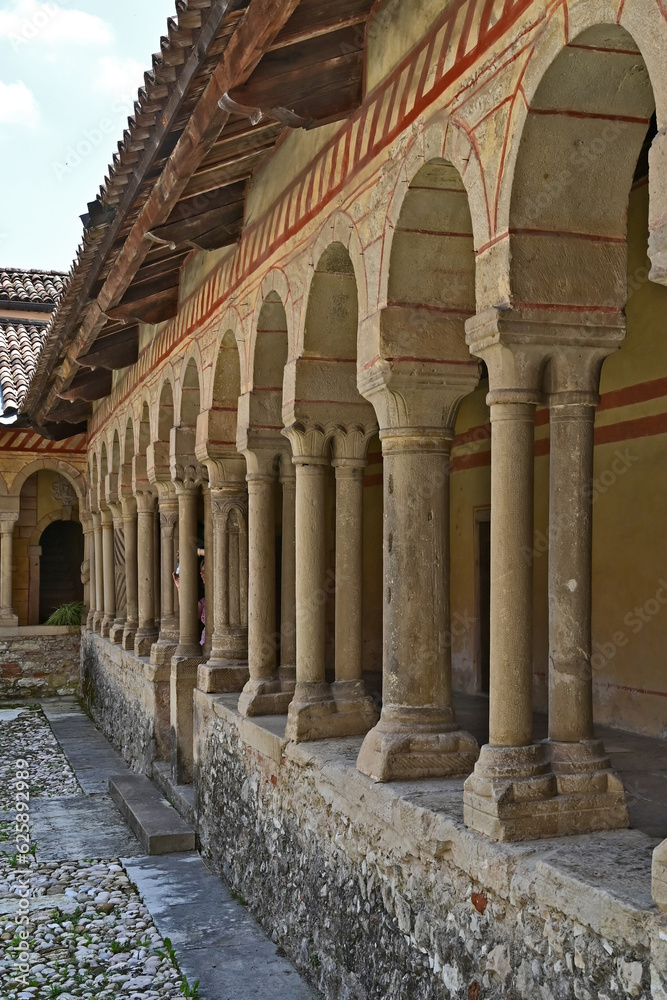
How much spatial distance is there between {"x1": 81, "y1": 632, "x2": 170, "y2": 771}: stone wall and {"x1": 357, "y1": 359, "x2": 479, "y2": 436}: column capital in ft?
23.1

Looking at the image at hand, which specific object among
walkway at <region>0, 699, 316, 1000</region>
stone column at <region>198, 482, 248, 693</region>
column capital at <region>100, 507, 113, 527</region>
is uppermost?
column capital at <region>100, 507, 113, 527</region>

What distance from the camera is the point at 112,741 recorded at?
1430 centimetres

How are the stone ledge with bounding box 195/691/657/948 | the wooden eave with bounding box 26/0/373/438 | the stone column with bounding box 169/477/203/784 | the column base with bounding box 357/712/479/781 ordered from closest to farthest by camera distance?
the stone ledge with bounding box 195/691/657/948
the wooden eave with bounding box 26/0/373/438
the column base with bounding box 357/712/479/781
the stone column with bounding box 169/477/203/784

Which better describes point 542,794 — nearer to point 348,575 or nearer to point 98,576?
point 348,575

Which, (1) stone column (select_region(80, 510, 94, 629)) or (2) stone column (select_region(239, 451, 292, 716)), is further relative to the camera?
(1) stone column (select_region(80, 510, 94, 629))

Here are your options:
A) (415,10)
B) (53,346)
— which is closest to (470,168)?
(415,10)

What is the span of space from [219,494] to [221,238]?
7.16 feet

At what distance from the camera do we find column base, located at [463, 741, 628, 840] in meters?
3.81

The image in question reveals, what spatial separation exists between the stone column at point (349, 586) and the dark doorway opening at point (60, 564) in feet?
54.2

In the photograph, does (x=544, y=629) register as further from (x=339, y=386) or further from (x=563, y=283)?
(x=563, y=283)

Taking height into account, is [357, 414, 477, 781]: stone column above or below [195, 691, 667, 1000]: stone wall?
above

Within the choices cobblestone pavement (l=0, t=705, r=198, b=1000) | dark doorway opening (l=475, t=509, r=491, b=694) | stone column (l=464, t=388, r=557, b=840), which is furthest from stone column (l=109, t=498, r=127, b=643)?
stone column (l=464, t=388, r=557, b=840)

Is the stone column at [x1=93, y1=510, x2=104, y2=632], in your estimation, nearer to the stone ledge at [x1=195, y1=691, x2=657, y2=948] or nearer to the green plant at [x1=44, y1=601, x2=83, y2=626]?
the green plant at [x1=44, y1=601, x2=83, y2=626]

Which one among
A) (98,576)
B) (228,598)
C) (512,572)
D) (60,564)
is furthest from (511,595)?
(60,564)
